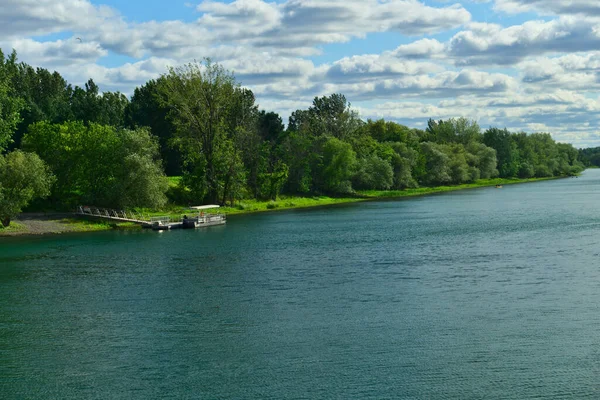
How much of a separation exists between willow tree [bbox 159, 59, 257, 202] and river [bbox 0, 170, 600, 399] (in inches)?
1476

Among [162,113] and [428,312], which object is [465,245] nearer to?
[428,312]

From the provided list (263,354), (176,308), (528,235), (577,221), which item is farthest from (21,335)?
(577,221)

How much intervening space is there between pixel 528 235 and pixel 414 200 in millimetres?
67484

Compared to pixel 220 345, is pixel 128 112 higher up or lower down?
higher up

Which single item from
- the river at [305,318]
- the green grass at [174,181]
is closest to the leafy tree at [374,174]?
the green grass at [174,181]

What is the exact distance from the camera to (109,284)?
51.2 metres

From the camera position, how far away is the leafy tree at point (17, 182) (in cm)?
8150

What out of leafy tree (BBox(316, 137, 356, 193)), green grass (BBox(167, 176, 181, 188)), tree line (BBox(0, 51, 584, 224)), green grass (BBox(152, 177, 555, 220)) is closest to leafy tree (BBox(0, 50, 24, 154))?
tree line (BBox(0, 51, 584, 224))

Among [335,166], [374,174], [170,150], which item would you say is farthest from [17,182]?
[374,174]

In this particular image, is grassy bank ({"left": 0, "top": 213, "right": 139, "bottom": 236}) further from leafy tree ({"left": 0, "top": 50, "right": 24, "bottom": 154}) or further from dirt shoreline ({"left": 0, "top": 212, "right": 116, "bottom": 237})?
leafy tree ({"left": 0, "top": 50, "right": 24, "bottom": 154})

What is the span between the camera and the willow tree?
109 m

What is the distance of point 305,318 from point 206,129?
76364mm

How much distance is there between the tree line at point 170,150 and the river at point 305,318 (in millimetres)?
20495

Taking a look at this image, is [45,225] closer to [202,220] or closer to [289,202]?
[202,220]
